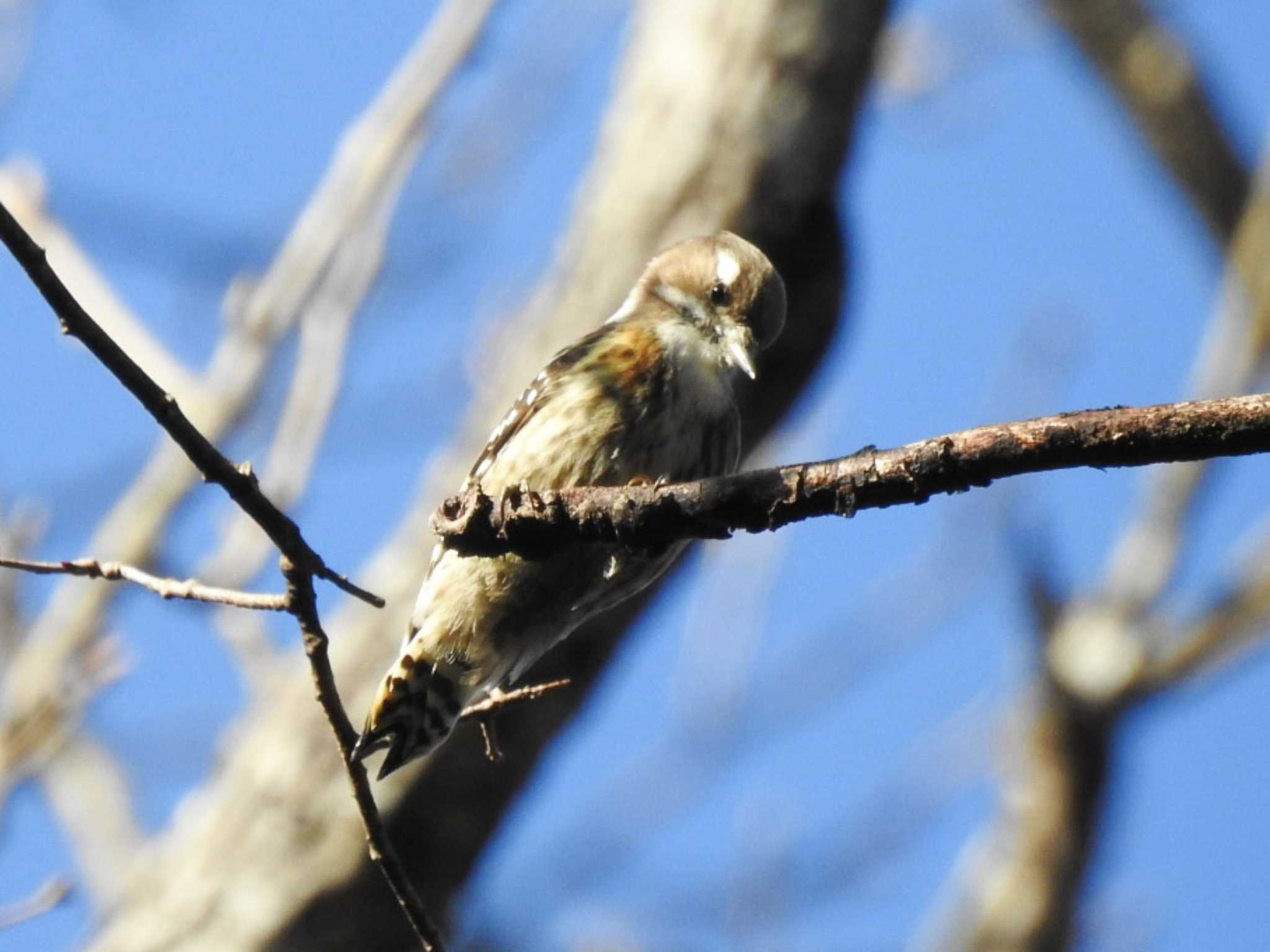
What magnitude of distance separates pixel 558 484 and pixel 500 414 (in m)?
1.87

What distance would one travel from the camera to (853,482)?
100 inches

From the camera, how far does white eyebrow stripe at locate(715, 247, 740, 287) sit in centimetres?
493

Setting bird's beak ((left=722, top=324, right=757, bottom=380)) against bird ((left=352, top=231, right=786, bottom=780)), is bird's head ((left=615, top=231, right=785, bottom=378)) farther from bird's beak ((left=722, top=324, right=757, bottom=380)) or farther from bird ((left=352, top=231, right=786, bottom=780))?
bird ((left=352, top=231, right=786, bottom=780))

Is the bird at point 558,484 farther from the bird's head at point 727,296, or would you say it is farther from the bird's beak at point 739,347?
the bird's head at point 727,296

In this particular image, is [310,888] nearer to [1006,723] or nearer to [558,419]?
[558,419]

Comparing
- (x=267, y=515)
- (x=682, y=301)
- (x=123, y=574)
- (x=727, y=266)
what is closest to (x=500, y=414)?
(x=682, y=301)

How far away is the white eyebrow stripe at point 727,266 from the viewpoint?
4.93 m

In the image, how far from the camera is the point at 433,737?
416 cm

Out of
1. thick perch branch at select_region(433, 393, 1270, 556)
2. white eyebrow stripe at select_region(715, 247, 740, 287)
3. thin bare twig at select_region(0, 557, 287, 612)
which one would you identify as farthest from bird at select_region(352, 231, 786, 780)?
thin bare twig at select_region(0, 557, 287, 612)

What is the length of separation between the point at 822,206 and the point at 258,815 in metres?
2.88

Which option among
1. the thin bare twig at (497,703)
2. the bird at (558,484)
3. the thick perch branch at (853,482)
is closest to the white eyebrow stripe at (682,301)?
the bird at (558,484)

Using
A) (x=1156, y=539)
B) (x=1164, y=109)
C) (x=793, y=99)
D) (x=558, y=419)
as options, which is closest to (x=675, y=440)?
(x=558, y=419)

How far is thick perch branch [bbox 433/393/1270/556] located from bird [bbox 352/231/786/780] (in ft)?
3.35

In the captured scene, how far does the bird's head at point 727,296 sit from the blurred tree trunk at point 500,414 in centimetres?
93
